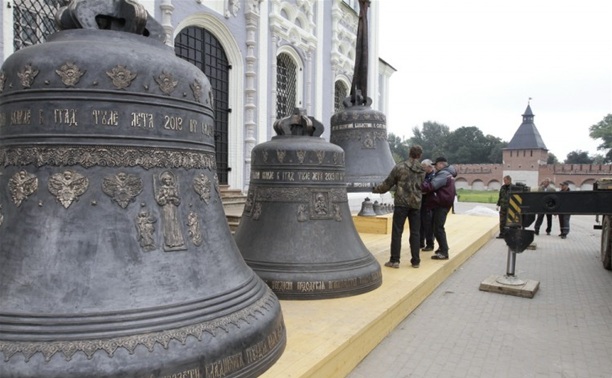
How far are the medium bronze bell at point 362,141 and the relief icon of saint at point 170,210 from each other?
9.66 feet

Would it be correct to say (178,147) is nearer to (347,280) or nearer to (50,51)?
(50,51)

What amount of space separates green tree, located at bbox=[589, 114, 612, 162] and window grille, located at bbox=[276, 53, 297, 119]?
184ft

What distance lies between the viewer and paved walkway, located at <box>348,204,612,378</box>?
3400mm

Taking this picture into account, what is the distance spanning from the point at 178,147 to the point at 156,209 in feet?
1.04

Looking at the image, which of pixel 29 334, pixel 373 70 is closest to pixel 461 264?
pixel 29 334

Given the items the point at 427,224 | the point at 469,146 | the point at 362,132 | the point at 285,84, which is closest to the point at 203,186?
the point at 362,132

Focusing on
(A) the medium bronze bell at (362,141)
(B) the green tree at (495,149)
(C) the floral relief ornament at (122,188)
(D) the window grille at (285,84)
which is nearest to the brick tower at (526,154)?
(B) the green tree at (495,149)

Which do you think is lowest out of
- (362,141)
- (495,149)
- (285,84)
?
(362,141)

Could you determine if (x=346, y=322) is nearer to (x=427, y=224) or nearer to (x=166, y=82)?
(x=166, y=82)

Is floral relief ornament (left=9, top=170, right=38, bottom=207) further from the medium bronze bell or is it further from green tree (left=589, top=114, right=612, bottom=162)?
green tree (left=589, top=114, right=612, bottom=162)

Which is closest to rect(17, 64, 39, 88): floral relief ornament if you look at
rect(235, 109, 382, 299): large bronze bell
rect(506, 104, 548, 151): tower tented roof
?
rect(235, 109, 382, 299): large bronze bell

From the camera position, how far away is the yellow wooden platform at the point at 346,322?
8.93ft

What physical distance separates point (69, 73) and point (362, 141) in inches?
137

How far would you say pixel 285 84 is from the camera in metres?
13.0
